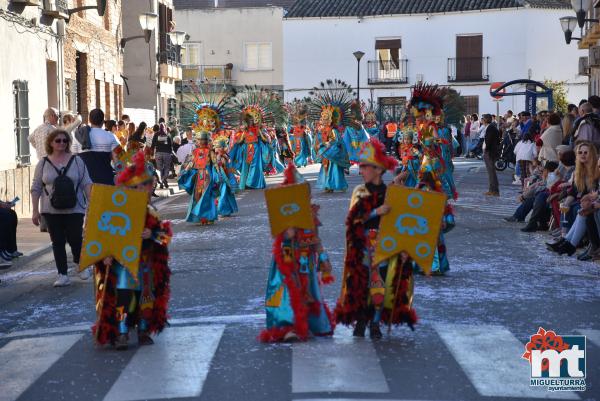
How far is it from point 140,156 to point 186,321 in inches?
62.1

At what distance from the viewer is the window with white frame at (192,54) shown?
61.4m

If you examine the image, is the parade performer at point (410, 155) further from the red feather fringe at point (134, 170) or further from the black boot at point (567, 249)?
the red feather fringe at point (134, 170)

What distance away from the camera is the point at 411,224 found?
780cm

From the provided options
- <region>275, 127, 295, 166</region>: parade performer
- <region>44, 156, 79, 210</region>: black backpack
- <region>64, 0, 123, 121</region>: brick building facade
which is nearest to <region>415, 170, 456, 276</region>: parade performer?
<region>44, 156, 79, 210</region>: black backpack

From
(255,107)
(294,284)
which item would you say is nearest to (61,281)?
(294,284)

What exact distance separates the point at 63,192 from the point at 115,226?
2.89 m

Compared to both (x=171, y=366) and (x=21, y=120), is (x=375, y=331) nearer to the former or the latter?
(x=171, y=366)

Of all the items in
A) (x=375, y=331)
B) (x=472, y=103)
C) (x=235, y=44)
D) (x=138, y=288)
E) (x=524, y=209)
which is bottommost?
(x=375, y=331)

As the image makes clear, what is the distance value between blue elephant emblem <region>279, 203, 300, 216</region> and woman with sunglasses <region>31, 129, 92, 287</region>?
11.4 ft

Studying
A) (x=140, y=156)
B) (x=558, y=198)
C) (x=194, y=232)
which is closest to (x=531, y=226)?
(x=558, y=198)

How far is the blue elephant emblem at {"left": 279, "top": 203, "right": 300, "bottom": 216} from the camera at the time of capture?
772cm

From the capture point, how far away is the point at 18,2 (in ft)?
62.9

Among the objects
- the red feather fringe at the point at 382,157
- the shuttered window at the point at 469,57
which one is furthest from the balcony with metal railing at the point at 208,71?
the red feather fringe at the point at 382,157

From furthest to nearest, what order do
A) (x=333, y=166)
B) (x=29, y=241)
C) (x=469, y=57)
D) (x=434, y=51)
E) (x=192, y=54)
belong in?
1. (x=192, y=54)
2. (x=434, y=51)
3. (x=469, y=57)
4. (x=333, y=166)
5. (x=29, y=241)
